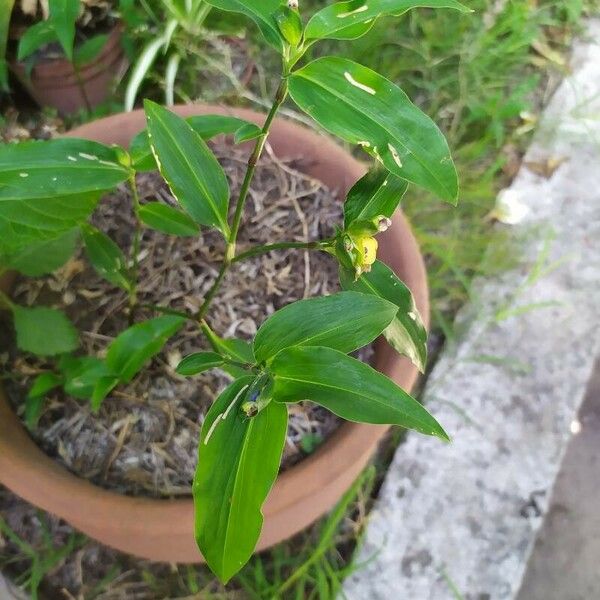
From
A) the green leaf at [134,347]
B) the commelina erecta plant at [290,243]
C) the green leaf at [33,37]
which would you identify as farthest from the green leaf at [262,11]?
the green leaf at [33,37]

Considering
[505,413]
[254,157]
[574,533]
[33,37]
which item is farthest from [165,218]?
[574,533]

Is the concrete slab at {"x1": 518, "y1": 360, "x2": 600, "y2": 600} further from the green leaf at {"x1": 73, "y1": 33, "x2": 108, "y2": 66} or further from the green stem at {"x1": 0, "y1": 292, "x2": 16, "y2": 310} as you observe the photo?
the green leaf at {"x1": 73, "y1": 33, "x2": 108, "y2": 66}

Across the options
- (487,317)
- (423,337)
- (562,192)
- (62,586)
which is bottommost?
(62,586)

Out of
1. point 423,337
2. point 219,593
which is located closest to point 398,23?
point 423,337

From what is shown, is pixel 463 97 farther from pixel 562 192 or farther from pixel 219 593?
pixel 219 593

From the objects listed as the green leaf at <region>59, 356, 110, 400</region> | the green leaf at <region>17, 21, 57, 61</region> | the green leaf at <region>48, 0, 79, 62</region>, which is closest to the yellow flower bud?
the green leaf at <region>59, 356, 110, 400</region>

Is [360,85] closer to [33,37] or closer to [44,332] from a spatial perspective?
[44,332]

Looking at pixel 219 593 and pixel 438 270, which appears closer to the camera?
pixel 219 593
